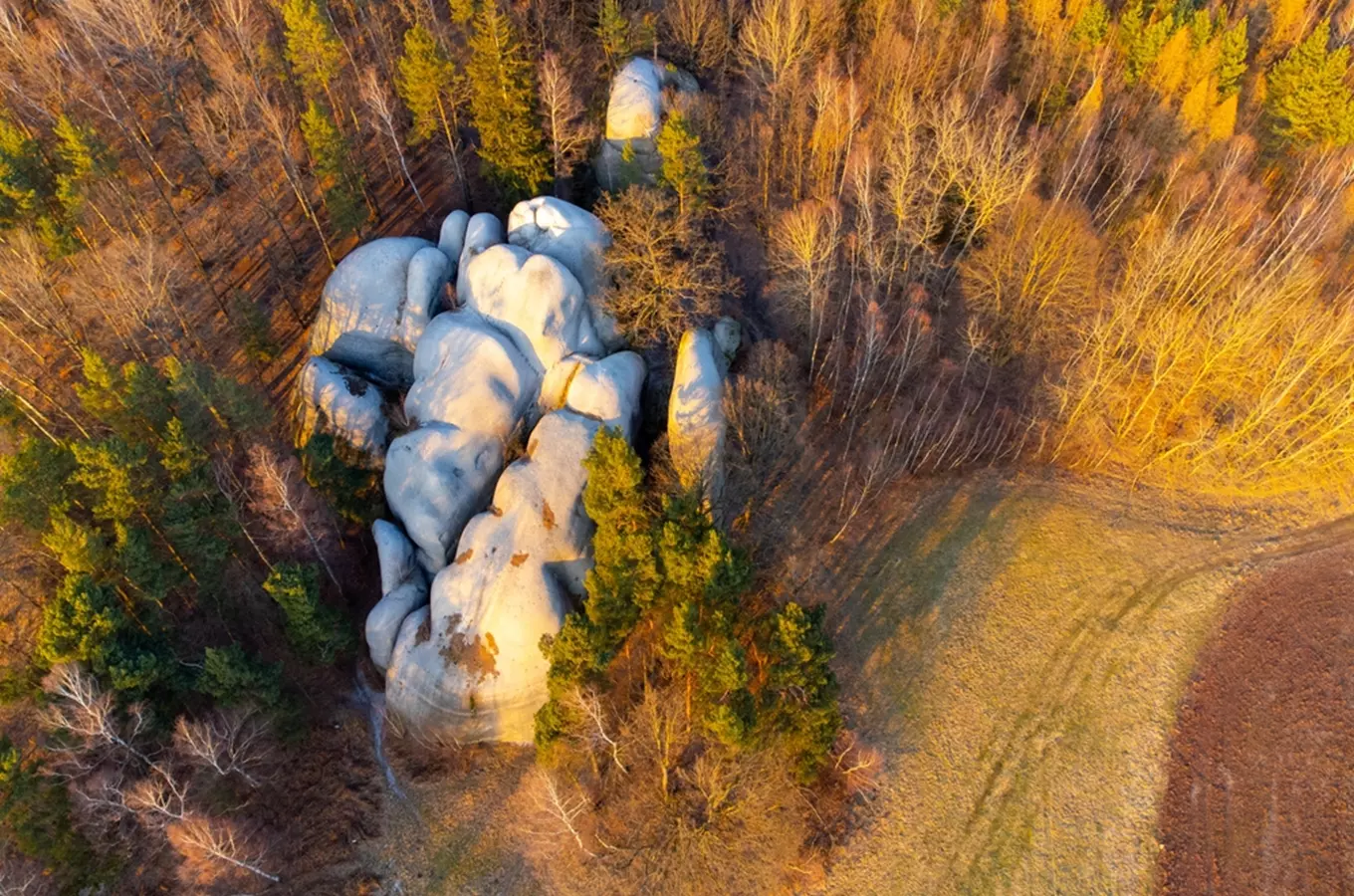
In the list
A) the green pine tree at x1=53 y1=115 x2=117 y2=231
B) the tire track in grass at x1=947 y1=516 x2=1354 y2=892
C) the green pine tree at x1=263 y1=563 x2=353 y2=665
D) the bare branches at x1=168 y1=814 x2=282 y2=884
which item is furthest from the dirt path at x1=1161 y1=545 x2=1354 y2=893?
the green pine tree at x1=53 y1=115 x2=117 y2=231

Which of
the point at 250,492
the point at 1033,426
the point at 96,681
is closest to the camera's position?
the point at 96,681

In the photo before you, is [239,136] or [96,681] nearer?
[96,681]

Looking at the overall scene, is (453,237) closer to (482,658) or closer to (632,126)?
(632,126)

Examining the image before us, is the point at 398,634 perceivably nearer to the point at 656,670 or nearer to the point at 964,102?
the point at 656,670

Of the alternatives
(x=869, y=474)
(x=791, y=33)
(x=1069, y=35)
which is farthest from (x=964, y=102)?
(x=869, y=474)

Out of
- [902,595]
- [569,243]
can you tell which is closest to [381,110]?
[569,243]

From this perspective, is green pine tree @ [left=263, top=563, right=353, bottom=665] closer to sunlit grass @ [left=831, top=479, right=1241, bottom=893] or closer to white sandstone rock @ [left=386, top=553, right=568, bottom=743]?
white sandstone rock @ [left=386, top=553, right=568, bottom=743]
